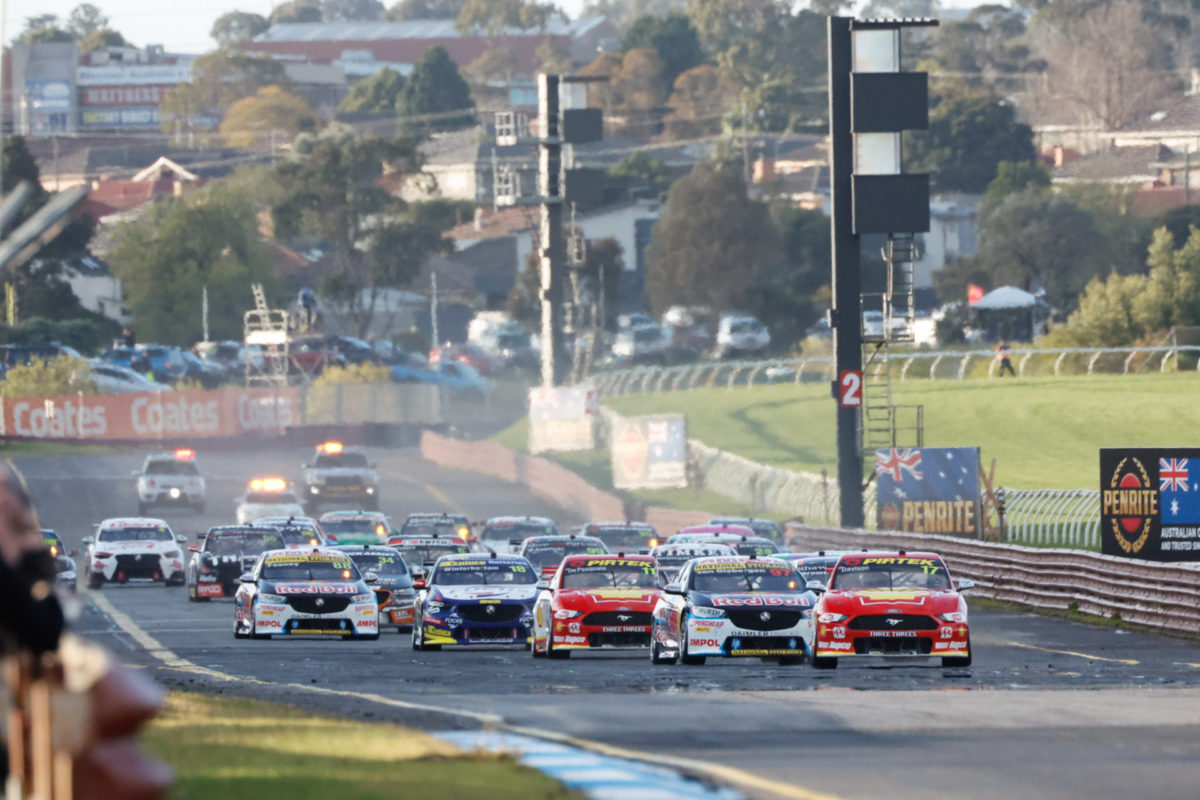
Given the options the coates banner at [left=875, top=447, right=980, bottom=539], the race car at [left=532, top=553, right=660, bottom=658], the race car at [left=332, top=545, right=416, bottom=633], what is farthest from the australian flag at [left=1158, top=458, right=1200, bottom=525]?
the race car at [left=332, top=545, right=416, bottom=633]

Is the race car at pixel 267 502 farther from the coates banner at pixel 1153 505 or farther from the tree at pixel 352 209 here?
the tree at pixel 352 209

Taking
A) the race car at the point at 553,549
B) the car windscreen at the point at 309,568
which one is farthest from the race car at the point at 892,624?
the race car at the point at 553,549

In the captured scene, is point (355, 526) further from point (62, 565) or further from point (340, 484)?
point (340, 484)

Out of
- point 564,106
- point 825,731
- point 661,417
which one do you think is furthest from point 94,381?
point 825,731

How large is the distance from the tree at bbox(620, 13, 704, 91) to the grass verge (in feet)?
507

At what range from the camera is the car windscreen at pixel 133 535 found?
127 feet

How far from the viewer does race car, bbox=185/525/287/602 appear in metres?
34.3

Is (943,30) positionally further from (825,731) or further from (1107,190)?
(825,731)

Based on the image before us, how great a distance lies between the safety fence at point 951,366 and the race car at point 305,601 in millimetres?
28467

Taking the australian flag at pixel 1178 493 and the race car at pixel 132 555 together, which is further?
the race car at pixel 132 555

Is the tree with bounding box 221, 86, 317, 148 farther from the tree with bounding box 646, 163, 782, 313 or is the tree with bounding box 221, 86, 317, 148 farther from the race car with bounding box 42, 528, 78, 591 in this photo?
the race car with bounding box 42, 528, 78, 591

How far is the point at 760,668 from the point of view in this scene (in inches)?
870

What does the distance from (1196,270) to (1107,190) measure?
37.9 meters

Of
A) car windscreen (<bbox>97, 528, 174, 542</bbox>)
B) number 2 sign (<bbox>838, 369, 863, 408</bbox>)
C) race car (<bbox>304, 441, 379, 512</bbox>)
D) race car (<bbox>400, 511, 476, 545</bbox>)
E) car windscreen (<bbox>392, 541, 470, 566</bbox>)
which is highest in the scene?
number 2 sign (<bbox>838, 369, 863, 408</bbox>)
